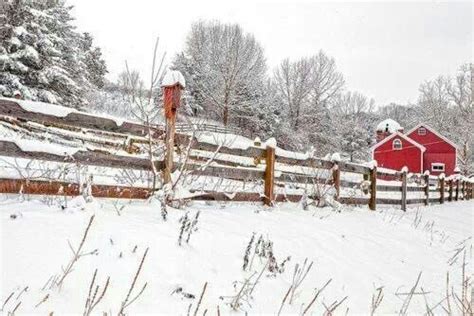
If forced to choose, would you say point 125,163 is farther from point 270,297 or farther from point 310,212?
point 310,212

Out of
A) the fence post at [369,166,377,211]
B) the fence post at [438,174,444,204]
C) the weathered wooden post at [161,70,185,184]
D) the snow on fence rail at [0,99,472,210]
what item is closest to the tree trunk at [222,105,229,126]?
the fence post at [438,174,444,204]

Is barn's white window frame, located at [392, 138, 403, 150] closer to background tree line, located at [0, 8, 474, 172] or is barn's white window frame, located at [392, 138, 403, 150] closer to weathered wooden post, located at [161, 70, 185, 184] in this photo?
background tree line, located at [0, 8, 474, 172]

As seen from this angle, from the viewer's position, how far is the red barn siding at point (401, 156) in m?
34.4

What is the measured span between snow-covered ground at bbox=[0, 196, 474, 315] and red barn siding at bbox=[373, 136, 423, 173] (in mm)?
31236

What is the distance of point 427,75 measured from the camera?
2056 inches

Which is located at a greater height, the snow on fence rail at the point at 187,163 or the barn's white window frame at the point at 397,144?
the barn's white window frame at the point at 397,144

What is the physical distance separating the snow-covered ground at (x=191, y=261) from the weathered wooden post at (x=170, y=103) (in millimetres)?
611

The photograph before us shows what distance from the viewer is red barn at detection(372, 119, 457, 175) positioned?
3450 centimetres

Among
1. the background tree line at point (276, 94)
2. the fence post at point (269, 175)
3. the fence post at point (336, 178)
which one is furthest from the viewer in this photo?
the background tree line at point (276, 94)

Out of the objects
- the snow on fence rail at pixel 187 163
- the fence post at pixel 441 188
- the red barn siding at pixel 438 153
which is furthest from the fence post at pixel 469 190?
the snow on fence rail at pixel 187 163

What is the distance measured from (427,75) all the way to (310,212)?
52.4 m

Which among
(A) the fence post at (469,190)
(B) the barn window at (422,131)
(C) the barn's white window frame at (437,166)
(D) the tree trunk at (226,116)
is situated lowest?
(A) the fence post at (469,190)

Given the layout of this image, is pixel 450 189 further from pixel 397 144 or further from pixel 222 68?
pixel 222 68

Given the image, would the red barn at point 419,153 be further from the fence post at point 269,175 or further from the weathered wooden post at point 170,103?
the weathered wooden post at point 170,103
